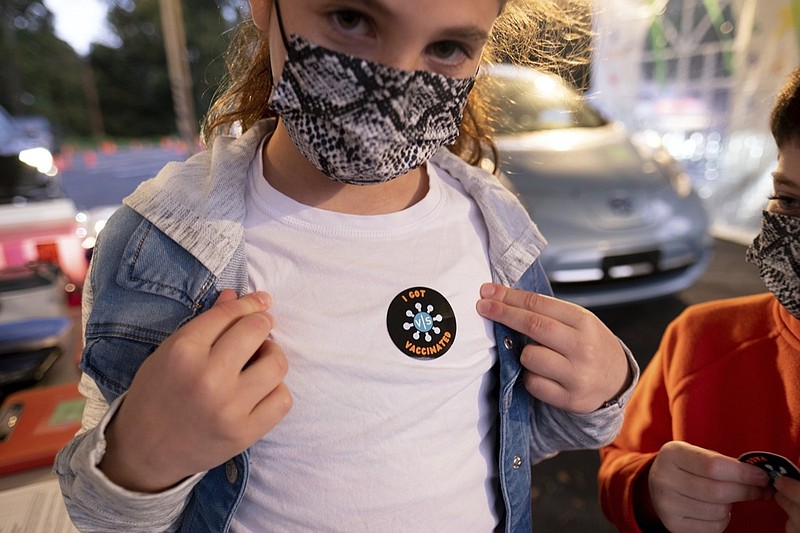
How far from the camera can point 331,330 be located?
73 centimetres

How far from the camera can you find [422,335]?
30.0 inches

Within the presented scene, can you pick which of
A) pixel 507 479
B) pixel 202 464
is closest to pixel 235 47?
pixel 202 464

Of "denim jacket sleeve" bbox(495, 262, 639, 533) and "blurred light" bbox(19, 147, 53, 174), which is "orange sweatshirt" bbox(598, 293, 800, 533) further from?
"blurred light" bbox(19, 147, 53, 174)

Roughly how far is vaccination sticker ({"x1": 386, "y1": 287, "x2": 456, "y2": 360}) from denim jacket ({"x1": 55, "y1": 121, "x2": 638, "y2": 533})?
10 cm

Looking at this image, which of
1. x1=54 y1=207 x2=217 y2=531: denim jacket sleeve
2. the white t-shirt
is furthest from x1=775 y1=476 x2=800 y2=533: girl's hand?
x1=54 y1=207 x2=217 y2=531: denim jacket sleeve

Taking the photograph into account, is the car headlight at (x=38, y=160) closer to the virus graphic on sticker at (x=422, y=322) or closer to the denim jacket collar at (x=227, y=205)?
the denim jacket collar at (x=227, y=205)

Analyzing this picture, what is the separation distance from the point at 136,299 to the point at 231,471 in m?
0.26

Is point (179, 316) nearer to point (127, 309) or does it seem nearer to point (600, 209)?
point (127, 309)

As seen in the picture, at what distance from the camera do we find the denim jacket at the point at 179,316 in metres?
0.65

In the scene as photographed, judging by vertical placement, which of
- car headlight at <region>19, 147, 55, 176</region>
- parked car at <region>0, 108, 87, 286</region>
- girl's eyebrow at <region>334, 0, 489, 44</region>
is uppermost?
girl's eyebrow at <region>334, 0, 489, 44</region>

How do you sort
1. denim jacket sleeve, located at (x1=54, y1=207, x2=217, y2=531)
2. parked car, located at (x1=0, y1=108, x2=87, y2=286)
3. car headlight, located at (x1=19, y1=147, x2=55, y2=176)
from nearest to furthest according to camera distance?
denim jacket sleeve, located at (x1=54, y1=207, x2=217, y2=531) → parked car, located at (x1=0, y1=108, x2=87, y2=286) → car headlight, located at (x1=19, y1=147, x2=55, y2=176)

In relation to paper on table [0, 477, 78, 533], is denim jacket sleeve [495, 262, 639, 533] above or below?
above

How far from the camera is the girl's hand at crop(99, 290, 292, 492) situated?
22.4 inches

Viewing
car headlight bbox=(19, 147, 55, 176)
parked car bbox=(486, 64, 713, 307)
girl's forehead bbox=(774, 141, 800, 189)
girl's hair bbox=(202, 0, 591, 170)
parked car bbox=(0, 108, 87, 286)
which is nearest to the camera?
girl's forehead bbox=(774, 141, 800, 189)
